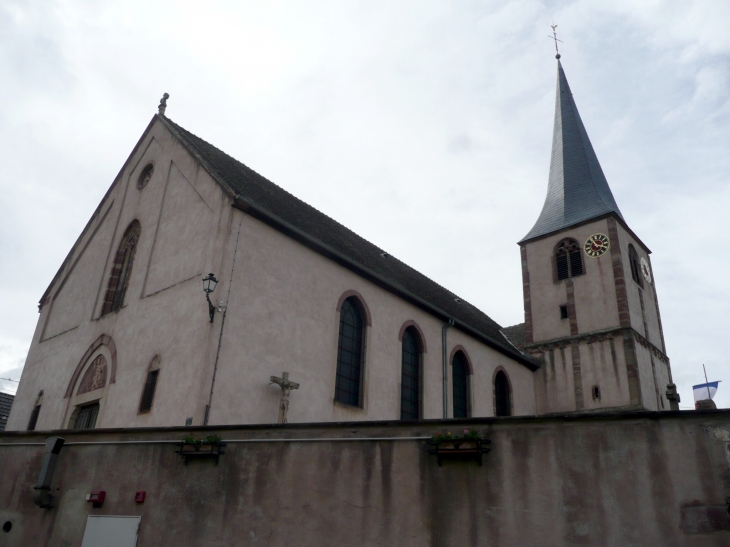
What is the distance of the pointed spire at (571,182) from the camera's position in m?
28.5

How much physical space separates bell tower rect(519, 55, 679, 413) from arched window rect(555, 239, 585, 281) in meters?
0.05

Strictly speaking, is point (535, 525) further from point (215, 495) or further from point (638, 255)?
point (638, 255)

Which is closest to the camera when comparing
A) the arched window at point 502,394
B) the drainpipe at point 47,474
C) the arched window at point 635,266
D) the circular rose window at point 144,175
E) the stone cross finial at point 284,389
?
the drainpipe at point 47,474

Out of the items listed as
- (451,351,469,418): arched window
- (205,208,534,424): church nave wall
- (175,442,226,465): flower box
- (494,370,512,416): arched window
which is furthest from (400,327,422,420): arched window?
(175,442,226,465): flower box

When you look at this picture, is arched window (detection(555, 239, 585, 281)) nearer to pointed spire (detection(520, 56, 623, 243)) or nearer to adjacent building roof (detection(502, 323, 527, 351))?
pointed spire (detection(520, 56, 623, 243))

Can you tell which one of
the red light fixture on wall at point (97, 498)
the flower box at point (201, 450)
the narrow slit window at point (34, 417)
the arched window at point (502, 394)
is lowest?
the red light fixture on wall at point (97, 498)

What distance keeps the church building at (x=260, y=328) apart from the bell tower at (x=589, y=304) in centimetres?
9

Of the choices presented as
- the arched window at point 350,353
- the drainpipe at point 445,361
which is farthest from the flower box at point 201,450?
the drainpipe at point 445,361

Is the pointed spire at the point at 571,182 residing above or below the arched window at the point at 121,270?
above

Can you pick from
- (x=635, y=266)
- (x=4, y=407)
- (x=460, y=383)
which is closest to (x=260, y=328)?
(x=460, y=383)

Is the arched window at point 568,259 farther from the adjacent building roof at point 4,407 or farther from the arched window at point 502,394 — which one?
the adjacent building roof at point 4,407

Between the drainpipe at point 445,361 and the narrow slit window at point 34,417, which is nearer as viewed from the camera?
the narrow slit window at point 34,417

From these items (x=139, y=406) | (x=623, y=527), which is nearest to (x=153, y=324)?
(x=139, y=406)

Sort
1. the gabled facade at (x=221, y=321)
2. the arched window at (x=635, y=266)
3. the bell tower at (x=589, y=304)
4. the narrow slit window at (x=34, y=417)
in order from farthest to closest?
1. the arched window at (x=635, y=266)
2. the bell tower at (x=589, y=304)
3. the narrow slit window at (x=34, y=417)
4. the gabled facade at (x=221, y=321)
